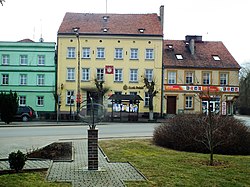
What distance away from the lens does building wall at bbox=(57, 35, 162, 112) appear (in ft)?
156

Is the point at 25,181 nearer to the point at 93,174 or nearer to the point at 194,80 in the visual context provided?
the point at 93,174

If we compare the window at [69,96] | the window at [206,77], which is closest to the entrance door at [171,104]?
the window at [206,77]

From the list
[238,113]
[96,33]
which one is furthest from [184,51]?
[238,113]

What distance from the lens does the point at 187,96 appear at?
47969mm

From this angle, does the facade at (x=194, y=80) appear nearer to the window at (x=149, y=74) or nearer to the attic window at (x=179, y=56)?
the attic window at (x=179, y=56)

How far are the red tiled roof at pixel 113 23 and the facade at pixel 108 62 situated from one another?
0.13 metres

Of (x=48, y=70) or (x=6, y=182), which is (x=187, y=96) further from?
(x=6, y=182)

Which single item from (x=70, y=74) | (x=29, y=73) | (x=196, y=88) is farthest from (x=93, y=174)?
(x=29, y=73)

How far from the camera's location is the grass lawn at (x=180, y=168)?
877 centimetres

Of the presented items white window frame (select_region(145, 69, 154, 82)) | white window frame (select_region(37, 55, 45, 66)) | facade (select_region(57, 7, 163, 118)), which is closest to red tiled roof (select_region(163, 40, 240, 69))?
white window frame (select_region(145, 69, 154, 82))

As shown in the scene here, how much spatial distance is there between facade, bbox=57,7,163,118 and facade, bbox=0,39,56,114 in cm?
150

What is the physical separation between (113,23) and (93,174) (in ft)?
139

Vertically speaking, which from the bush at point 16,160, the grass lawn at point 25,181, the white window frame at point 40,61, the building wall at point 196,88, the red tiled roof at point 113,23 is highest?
the red tiled roof at point 113,23

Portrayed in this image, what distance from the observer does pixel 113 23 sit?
5025 centimetres
